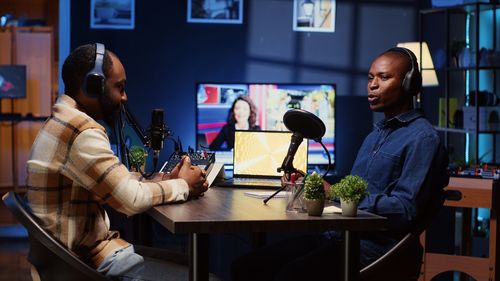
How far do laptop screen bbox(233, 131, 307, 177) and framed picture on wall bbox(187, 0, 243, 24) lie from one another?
113 inches

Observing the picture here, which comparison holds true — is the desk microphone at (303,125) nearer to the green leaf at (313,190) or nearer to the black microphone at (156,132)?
the green leaf at (313,190)

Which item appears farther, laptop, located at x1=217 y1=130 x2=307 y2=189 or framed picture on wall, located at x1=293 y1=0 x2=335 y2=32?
framed picture on wall, located at x1=293 y1=0 x2=335 y2=32

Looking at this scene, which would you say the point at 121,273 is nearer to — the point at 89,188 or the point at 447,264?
the point at 89,188

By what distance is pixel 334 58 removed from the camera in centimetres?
655

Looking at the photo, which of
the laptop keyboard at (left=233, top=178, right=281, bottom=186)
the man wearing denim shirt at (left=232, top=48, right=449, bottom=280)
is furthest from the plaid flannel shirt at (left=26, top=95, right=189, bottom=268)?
the laptop keyboard at (left=233, top=178, right=281, bottom=186)

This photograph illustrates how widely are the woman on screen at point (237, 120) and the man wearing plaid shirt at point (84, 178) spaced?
3.52 meters

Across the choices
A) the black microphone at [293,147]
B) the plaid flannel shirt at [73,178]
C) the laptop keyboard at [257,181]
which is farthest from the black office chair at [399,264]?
the plaid flannel shirt at [73,178]

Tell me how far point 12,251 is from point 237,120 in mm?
1961

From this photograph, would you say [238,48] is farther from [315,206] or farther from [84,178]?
[84,178]

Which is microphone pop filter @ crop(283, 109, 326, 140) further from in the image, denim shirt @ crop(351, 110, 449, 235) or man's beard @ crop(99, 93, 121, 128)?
man's beard @ crop(99, 93, 121, 128)

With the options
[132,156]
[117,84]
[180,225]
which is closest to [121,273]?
[180,225]

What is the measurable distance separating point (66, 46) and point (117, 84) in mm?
3783

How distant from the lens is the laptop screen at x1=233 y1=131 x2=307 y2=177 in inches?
139

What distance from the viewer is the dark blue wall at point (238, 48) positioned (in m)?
6.27
